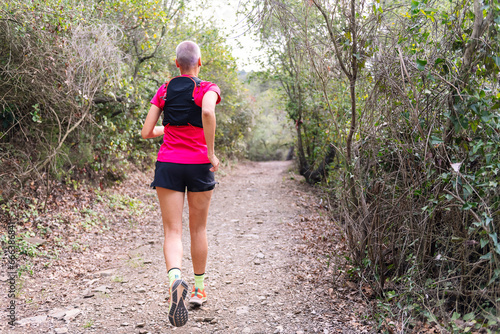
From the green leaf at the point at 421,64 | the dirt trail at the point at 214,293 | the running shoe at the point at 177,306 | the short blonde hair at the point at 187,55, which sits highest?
the short blonde hair at the point at 187,55

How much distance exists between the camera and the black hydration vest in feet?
9.78

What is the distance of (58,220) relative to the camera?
18.6 feet

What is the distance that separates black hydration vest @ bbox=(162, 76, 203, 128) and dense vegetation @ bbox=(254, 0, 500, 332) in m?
0.91

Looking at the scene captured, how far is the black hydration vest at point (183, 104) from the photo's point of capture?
2.98 m

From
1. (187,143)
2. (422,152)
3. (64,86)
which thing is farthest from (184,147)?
(64,86)

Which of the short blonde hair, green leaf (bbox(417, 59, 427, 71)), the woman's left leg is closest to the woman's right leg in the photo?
the woman's left leg

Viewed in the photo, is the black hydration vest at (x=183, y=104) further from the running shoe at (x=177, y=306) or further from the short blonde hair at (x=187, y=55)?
the running shoe at (x=177, y=306)

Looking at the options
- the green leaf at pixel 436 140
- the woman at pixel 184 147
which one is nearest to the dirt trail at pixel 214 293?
the woman at pixel 184 147

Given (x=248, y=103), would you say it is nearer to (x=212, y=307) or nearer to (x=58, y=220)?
(x=58, y=220)

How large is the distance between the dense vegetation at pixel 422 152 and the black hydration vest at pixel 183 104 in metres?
0.91

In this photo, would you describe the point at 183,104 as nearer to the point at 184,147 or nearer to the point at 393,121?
the point at 184,147

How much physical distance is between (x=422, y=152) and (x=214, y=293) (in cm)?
251

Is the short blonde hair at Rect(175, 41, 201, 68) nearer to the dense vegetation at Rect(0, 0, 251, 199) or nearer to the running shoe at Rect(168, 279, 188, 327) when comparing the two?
the running shoe at Rect(168, 279, 188, 327)

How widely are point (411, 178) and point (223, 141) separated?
51.8 ft
